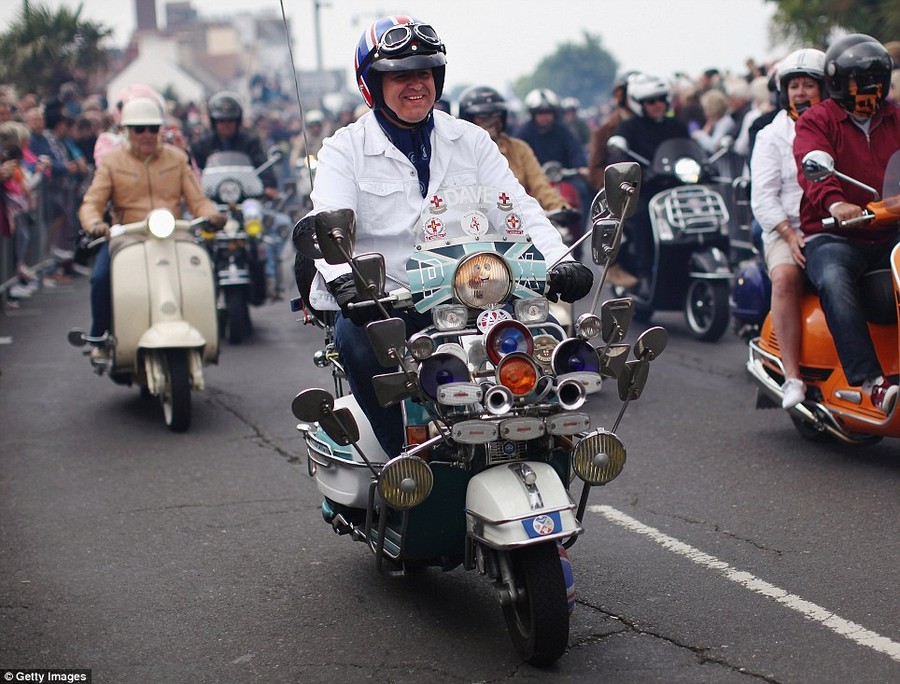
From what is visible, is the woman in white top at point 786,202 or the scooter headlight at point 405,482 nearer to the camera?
the scooter headlight at point 405,482

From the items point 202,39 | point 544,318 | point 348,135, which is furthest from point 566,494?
point 202,39

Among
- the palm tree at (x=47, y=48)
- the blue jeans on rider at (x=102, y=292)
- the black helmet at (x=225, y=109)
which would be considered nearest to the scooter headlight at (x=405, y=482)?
the blue jeans on rider at (x=102, y=292)

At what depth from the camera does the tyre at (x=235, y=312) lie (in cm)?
1164

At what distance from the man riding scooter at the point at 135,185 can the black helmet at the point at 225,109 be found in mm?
3046

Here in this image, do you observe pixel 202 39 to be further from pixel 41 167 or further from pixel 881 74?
pixel 881 74

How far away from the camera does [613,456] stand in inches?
169

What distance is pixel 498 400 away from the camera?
13.4ft

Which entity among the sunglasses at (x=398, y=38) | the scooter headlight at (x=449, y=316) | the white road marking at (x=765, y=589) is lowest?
the white road marking at (x=765, y=589)

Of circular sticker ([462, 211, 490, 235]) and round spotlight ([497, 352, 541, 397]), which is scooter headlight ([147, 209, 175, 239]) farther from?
round spotlight ([497, 352, 541, 397])

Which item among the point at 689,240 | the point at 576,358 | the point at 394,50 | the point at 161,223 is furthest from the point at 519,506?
the point at 689,240

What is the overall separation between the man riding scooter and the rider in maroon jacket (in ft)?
13.4

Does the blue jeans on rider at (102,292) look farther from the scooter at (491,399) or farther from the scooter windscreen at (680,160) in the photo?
the scooter windscreen at (680,160)

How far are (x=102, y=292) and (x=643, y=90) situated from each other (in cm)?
503

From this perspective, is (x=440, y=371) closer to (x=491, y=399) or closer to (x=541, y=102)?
(x=491, y=399)
